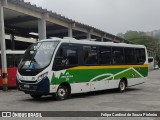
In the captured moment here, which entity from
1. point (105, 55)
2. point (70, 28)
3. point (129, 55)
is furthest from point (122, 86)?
point (70, 28)

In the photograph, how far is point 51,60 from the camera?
1512 centimetres

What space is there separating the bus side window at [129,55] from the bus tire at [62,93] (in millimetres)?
5914

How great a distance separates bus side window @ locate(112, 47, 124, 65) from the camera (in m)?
19.8

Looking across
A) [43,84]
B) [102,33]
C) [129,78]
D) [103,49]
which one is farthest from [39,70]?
[102,33]

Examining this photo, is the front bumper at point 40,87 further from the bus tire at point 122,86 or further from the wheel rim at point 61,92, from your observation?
the bus tire at point 122,86

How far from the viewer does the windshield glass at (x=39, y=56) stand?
1513cm

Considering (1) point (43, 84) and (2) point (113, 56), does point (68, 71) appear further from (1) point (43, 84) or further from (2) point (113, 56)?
(2) point (113, 56)

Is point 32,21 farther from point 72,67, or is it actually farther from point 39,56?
point 39,56

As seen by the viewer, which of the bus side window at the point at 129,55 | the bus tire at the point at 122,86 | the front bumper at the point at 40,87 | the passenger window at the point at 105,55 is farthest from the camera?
the bus side window at the point at 129,55

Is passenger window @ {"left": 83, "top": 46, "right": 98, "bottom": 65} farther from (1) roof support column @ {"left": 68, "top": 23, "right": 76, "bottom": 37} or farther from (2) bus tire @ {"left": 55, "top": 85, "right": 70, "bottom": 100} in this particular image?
(1) roof support column @ {"left": 68, "top": 23, "right": 76, "bottom": 37}

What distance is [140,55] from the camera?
22312 mm

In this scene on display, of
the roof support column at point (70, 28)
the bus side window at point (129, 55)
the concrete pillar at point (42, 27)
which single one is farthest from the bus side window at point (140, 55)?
the roof support column at point (70, 28)

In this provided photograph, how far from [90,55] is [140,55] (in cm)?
562

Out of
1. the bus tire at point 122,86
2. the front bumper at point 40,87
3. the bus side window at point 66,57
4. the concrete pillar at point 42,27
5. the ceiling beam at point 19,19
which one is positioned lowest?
the bus tire at point 122,86
